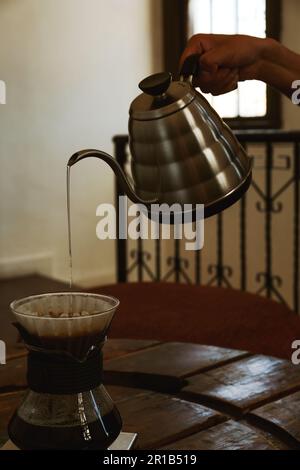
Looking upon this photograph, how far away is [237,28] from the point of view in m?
4.23

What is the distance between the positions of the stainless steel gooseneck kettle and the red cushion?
0.85 meters

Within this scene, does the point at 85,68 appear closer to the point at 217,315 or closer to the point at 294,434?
the point at 217,315

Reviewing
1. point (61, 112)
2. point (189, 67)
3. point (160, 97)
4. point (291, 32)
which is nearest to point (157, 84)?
point (160, 97)

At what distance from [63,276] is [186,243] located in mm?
816

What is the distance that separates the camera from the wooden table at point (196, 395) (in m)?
0.96

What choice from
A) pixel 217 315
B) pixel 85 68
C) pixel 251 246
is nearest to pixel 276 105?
pixel 251 246

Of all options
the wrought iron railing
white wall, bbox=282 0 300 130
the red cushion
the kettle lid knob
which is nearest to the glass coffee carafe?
the kettle lid knob

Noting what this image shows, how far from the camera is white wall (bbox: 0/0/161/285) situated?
411 centimetres

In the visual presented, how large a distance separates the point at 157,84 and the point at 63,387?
0.44 meters

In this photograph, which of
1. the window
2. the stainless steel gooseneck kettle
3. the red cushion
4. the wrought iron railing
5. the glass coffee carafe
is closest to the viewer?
the glass coffee carafe

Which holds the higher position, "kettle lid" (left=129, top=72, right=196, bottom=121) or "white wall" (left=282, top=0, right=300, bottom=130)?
"white wall" (left=282, top=0, right=300, bottom=130)

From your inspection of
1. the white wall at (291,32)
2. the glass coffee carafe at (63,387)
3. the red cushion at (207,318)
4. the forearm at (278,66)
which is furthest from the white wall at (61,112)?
the glass coffee carafe at (63,387)

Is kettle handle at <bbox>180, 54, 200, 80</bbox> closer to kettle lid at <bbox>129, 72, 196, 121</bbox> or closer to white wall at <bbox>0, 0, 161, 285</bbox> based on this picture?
kettle lid at <bbox>129, 72, 196, 121</bbox>
